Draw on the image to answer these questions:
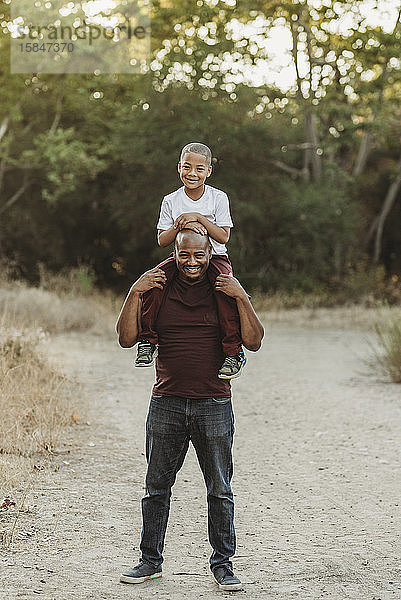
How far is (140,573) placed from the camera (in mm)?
4289

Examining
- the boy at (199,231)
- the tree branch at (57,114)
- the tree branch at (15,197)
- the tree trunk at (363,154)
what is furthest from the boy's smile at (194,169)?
the tree branch at (15,197)

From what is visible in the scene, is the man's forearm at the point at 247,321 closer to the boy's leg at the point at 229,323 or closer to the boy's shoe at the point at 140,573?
the boy's leg at the point at 229,323

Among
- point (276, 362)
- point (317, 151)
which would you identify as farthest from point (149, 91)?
point (276, 362)

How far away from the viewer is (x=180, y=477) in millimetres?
6531

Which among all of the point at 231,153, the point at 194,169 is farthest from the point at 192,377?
the point at 231,153

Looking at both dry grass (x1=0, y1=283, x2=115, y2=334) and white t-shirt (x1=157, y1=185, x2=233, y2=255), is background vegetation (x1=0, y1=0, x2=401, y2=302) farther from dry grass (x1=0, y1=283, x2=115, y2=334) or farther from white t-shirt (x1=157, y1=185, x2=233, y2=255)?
white t-shirt (x1=157, y1=185, x2=233, y2=255)

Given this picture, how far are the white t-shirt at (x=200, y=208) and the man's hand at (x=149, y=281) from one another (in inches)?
20.6

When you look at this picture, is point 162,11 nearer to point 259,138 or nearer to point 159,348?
point 259,138

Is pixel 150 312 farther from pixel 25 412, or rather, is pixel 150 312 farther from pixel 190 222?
pixel 25 412

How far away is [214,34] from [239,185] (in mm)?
3583

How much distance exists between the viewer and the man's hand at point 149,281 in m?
4.02

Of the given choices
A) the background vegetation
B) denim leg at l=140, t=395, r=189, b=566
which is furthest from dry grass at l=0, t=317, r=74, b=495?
the background vegetation

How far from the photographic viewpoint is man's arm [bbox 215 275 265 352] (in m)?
4.01

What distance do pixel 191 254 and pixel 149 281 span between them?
0.23 metres
